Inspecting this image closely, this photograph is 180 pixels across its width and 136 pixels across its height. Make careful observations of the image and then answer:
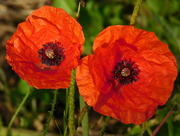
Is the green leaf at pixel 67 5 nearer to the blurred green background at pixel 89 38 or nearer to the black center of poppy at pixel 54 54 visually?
the blurred green background at pixel 89 38

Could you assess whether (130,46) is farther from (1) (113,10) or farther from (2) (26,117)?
(1) (113,10)

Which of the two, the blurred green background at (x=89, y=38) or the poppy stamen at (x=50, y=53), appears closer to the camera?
the poppy stamen at (x=50, y=53)

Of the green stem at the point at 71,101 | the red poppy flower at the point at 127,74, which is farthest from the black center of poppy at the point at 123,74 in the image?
the green stem at the point at 71,101

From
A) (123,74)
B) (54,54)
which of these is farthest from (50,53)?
(123,74)

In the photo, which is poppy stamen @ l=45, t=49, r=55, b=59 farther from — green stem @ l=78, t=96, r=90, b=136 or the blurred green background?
green stem @ l=78, t=96, r=90, b=136

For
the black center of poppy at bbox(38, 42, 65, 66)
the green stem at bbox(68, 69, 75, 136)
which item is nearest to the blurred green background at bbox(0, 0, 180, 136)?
the black center of poppy at bbox(38, 42, 65, 66)

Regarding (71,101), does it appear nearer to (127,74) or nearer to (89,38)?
(127,74)
